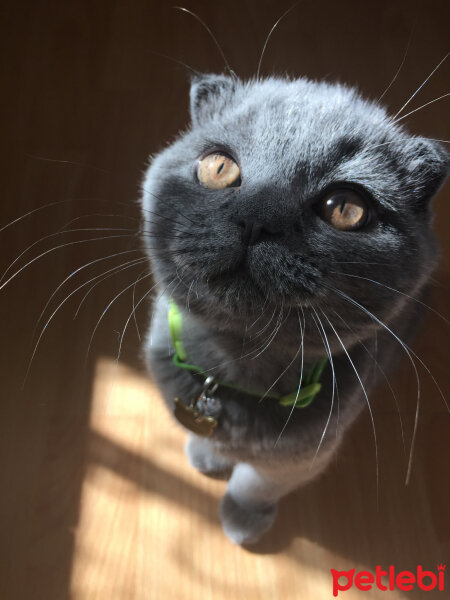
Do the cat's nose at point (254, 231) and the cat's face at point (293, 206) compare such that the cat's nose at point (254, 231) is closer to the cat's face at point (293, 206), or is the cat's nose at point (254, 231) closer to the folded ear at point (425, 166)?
the cat's face at point (293, 206)

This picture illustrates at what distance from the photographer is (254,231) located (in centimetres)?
55

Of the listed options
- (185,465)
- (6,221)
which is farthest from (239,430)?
(6,221)

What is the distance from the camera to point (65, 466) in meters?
1.13

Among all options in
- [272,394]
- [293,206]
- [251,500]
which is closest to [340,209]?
[293,206]

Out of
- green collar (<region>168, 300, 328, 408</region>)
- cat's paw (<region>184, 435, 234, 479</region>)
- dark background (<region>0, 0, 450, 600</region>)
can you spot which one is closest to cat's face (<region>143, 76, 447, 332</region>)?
green collar (<region>168, 300, 328, 408</region>)

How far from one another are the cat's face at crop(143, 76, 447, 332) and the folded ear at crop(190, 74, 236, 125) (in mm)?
Result: 54

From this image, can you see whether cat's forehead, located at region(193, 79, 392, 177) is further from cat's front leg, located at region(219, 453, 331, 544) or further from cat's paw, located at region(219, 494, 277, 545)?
cat's paw, located at region(219, 494, 277, 545)

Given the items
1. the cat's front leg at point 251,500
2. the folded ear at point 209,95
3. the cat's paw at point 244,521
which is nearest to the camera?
the folded ear at point 209,95

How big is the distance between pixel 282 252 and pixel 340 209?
0.11 metres

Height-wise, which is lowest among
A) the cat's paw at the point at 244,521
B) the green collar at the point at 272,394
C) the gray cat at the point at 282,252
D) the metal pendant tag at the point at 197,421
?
the cat's paw at the point at 244,521

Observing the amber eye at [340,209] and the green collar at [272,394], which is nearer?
the amber eye at [340,209]

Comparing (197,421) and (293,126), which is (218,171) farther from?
(197,421)

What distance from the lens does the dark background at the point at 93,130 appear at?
3.79 feet

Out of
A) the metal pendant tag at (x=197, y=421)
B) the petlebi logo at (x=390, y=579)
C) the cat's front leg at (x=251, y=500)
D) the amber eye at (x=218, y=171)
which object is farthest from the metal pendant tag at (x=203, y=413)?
the petlebi logo at (x=390, y=579)
